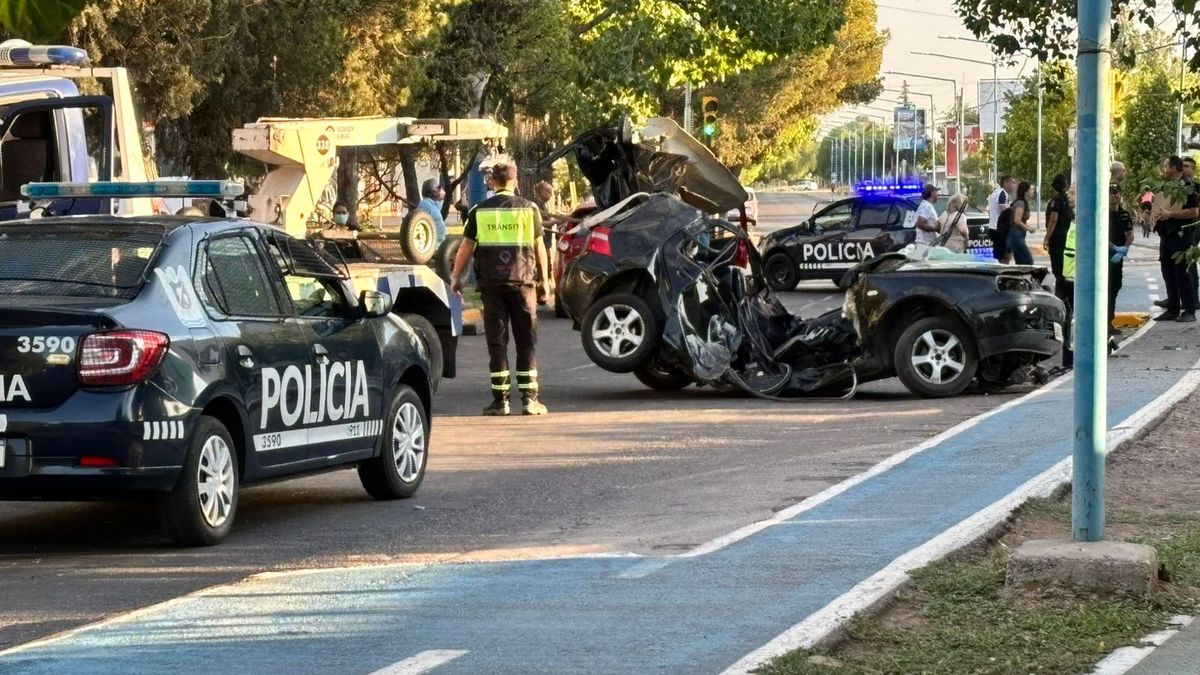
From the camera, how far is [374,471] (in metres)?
10.3

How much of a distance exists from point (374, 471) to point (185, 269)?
197 centimetres

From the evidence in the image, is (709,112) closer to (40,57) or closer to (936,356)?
(936,356)

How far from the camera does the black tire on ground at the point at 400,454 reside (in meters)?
10.3

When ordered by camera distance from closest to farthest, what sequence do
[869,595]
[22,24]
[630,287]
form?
[22,24] < [869,595] < [630,287]

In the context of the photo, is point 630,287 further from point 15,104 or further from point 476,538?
point 476,538

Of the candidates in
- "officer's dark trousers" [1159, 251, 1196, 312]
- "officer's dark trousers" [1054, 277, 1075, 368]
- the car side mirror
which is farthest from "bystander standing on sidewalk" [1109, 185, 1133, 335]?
the car side mirror

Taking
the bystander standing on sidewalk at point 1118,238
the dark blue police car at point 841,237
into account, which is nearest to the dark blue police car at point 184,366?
the bystander standing on sidewalk at point 1118,238

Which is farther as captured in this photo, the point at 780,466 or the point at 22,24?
the point at 780,466

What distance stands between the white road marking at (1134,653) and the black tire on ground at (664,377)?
10.0 meters

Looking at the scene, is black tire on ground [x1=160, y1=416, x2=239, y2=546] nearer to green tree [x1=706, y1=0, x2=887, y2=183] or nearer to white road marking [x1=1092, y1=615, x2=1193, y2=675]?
white road marking [x1=1092, y1=615, x2=1193, y2=675]

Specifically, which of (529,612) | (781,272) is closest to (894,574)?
(529,612)

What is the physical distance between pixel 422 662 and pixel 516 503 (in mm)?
4157

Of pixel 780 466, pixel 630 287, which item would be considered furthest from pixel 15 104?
pixel 780 466

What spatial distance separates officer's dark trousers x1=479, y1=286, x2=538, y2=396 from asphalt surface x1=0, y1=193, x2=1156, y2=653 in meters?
0.34
